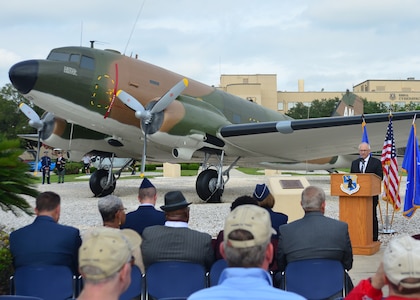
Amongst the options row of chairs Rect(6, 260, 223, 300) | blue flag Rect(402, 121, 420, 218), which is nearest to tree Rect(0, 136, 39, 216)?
row of chairs Rect(6, 260, 223, 300)

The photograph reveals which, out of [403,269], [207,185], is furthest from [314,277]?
[207,185]

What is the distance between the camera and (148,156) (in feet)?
59.1

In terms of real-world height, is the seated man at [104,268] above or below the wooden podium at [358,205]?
above

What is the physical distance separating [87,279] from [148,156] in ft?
52.9

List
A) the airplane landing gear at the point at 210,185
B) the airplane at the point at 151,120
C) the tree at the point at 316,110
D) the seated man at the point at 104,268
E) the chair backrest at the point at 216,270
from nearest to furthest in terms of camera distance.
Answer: the seated man at the point at 104,268 < the chair backrest at the point at 216,270 < the airplane at the point at 151,120 < the airplane landing gear at the point at 210,185 < the tree at the point at 316,110

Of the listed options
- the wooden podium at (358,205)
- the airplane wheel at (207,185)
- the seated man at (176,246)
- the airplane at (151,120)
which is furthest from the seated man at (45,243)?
the airplane wheel at (207,185)

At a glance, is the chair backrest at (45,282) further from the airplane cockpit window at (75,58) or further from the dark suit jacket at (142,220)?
the airplane cockpit window at (75,58)

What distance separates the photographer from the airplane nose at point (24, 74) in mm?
12383

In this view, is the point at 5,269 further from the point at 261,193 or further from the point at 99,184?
the point at 99,184

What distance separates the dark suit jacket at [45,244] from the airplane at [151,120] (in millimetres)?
9351

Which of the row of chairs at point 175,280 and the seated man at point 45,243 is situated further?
the seated man at point 45,243

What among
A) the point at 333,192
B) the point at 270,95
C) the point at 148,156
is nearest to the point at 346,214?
the point at 333,192

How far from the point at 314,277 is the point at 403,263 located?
190 centimetres

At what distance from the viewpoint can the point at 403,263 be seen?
1934 millimetres
